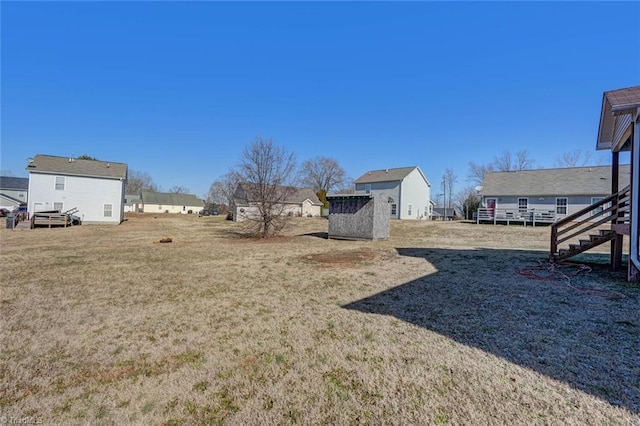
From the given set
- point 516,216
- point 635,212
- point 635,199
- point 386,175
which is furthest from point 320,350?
point 386,175

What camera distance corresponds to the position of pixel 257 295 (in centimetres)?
548

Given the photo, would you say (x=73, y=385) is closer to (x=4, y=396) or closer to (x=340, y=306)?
(x=4, y=396)

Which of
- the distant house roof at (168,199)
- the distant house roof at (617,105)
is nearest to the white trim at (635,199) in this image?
the distant house roof at (617,105)

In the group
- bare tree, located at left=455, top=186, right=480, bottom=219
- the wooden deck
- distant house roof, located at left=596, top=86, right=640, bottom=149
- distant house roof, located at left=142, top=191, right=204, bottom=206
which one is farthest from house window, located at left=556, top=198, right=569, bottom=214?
distant house roof, located at left=142, top=191, right=204, bottom=206

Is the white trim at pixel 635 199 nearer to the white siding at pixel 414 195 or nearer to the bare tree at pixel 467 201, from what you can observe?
the bare tree at pixel 467 201

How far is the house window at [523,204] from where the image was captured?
2610cm

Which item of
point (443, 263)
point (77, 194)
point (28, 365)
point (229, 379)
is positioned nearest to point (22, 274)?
point (28, 365)

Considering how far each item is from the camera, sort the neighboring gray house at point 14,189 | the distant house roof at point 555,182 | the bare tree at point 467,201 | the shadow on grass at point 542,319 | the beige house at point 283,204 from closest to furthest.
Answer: the shadow on grass at point 542,319, the beige house at point 283,204, the distant house roof at point 555,182, the bare tree at point 467,201, the neighboring gray house at point 14,189

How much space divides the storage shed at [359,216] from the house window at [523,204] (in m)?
18.1

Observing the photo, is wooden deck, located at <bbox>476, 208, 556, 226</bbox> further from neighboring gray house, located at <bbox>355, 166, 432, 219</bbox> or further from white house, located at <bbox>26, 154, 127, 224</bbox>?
white house, located at <bbox>26, 154, 127, 224</bbox>

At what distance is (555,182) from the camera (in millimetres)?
26000

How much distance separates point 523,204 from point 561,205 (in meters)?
2.69

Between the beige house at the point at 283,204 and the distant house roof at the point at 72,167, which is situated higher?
the distant house roof at the point at 72,167

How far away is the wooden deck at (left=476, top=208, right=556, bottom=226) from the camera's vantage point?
2388 cm
